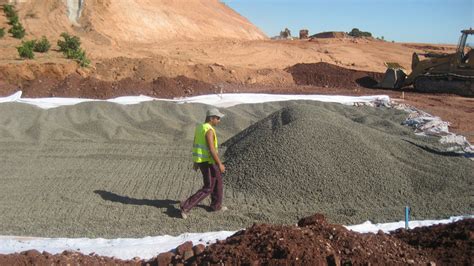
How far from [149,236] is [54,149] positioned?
5.18 metres

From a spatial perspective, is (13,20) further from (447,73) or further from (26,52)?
(447,73)

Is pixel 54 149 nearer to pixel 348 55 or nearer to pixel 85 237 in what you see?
pixel 85 237

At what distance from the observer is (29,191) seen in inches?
301

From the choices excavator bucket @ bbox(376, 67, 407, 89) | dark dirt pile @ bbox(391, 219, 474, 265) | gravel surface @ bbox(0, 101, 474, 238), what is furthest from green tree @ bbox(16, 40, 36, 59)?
dark dirt pile @ bbox(391, 219, 474, 265)

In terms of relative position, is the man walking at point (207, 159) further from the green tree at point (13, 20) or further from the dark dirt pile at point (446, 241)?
the green tree at point (13, 20)

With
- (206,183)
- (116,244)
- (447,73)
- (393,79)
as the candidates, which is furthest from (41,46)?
(116,244)

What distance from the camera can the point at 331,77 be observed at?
21781 millimetres

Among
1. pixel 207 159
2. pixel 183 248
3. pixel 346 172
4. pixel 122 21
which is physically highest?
pixel 122 21

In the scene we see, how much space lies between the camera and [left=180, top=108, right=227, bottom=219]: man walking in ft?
20.5

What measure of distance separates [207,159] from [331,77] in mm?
16200

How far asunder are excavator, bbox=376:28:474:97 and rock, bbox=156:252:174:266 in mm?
15358

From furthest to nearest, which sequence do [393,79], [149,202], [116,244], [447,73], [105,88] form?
[393,79]
[447,73]
[105,88]
[149,202]
[116,244]

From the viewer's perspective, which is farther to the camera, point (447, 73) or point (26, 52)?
point (26, 52)

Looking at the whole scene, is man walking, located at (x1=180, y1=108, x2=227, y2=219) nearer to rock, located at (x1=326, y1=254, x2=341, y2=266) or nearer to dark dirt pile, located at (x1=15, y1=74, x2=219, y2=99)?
rock, located at (x1=326, y1=254, x2=341, y2=266)
